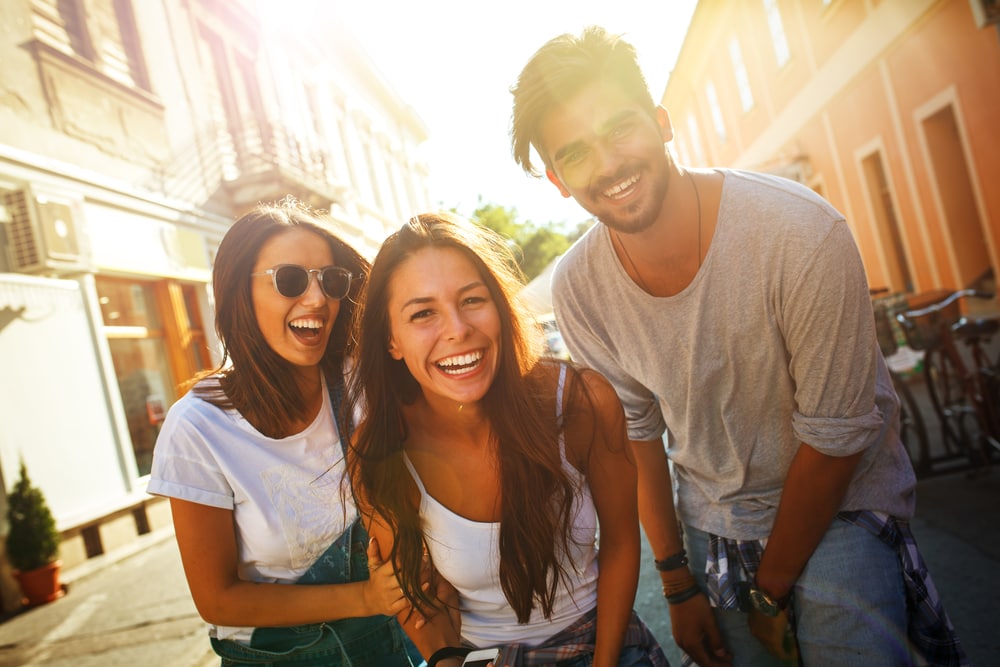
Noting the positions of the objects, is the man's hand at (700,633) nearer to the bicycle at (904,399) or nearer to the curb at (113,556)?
the bicycle at (904,399)

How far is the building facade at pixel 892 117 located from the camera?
903 centimetres

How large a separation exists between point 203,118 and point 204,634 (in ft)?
29.5

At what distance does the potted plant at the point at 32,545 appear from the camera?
20.8 ft

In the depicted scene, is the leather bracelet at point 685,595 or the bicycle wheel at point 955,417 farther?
the bicycle wheel at point 955,417

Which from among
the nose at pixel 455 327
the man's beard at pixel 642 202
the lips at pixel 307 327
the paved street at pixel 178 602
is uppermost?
the man's beard at pixel 642 202

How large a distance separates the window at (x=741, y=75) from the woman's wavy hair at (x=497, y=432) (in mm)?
18827

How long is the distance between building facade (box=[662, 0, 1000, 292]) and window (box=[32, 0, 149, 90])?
9.81 metres

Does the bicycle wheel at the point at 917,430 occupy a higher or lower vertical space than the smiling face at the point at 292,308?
lower

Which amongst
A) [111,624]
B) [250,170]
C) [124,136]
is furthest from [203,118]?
[111,624]

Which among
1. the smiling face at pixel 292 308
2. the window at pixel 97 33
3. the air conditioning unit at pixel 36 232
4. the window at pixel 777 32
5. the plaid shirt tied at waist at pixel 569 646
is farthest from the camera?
the window at pixel 777 32

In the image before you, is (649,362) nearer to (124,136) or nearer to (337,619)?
(337,619)

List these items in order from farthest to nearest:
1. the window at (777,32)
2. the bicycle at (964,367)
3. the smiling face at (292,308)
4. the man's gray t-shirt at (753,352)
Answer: the window at (777,32) < the bicycle at (964,367) < the smiling face at (292,308) < the man's gray t-shirt at (753,352)

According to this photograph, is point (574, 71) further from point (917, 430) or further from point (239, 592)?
point (917, 430)

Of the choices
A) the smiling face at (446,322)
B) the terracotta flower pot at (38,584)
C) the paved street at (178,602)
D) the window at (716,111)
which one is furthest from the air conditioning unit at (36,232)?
the window at (716,111)
